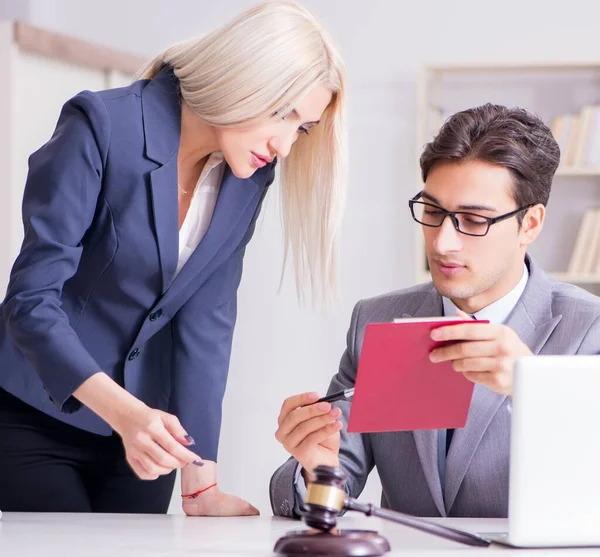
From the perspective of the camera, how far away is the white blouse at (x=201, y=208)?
6.23 feet

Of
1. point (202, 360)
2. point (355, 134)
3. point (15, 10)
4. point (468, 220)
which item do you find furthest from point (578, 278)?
point (15, 10)

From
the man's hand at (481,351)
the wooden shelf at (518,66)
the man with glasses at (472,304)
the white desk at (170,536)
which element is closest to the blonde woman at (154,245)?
the white desk at (170,536)

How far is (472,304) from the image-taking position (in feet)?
6.69

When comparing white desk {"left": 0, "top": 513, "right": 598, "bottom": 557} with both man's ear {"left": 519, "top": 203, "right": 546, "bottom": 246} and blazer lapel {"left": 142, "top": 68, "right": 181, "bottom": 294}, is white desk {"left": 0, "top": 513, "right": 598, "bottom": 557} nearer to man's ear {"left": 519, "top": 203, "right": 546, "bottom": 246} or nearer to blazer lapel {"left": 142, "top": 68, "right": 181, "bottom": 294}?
blazer lapel {"left": 142, "top": 68, "right": 181, "bottom": 294}

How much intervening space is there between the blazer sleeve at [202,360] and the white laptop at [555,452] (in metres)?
0.80

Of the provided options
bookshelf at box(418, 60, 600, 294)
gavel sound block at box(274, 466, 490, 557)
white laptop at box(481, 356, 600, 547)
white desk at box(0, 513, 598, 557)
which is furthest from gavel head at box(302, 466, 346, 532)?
bookshelf at box(418, 60, 600, 294)

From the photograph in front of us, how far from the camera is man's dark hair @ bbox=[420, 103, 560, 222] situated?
6.71 ft

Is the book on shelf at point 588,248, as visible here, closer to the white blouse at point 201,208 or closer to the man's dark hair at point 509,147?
the man's dark hair at point 509,147

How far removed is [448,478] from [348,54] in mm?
2700

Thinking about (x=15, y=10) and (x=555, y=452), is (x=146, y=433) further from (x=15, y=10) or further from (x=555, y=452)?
(x=15, y=10)

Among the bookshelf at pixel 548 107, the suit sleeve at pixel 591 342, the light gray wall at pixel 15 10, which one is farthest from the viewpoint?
the light gray wall at pixel 15 10

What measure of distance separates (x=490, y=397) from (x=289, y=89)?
0.70 metres

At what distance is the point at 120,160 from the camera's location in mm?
1754

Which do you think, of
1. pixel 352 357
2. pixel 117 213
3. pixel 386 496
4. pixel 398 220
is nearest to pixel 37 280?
pixel 117 213
